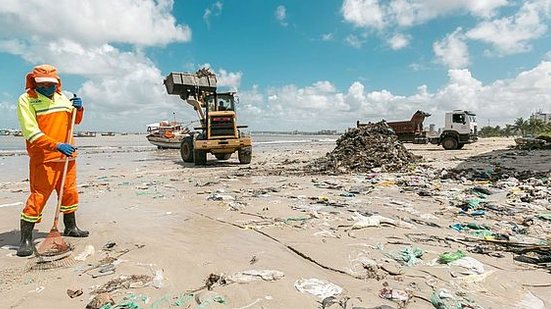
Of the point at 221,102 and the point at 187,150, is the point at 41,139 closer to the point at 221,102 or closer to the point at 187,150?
the point at 221,102

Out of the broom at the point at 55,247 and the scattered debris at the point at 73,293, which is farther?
the broom at the point at 55,247

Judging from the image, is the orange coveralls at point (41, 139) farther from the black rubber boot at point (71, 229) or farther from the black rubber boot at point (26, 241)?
the black rubber boot at point (71, 229)

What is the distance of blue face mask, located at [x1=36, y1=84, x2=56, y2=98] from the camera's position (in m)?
3.42

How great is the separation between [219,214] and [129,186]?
3.75 metres

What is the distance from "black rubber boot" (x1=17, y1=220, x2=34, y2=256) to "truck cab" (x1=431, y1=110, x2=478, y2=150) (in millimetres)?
20938

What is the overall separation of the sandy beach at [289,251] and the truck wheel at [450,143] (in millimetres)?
14664

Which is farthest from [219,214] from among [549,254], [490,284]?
[549,254]

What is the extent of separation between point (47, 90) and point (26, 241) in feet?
4.79

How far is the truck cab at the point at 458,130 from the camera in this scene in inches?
790

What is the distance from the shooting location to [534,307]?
7.80 ft

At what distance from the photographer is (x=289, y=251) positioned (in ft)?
11.2

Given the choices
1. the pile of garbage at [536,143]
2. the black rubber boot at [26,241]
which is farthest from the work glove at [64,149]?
the pile of garbage at [536,143]

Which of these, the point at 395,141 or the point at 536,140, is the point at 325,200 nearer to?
the point at 395,141

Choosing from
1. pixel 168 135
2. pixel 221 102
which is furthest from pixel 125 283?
pixel 168 135
